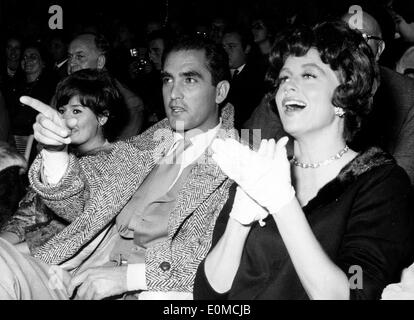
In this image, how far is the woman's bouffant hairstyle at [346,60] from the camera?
151cm

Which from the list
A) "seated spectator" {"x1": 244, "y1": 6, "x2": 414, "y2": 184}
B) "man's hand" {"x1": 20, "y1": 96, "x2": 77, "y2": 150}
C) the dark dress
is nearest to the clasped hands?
the dark dress

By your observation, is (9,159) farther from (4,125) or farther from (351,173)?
(4,125)

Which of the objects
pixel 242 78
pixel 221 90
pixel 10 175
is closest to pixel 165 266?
pixel 10 175

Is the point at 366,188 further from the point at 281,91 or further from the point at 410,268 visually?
the point at 281,91

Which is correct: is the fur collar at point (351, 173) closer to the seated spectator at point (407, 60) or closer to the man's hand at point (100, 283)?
the man's hand at point (100, 283)

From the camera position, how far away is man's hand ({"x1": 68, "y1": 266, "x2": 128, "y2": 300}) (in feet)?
5.75

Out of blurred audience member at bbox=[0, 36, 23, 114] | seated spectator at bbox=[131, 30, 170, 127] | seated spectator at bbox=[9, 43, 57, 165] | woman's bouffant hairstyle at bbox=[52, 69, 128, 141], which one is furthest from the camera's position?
blurred audience member at bbox=[0, 36, 23, 114]

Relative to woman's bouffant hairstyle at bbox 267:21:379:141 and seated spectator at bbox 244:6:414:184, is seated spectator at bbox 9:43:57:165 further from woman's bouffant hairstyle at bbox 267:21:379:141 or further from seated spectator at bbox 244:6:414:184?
woman's bouffant hairstyle at bbox 267:21:379:141

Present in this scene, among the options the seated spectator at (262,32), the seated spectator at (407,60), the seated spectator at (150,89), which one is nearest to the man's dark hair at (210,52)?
the seated spectator at (407,60)

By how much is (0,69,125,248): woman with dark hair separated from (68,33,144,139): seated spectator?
351 millimetres

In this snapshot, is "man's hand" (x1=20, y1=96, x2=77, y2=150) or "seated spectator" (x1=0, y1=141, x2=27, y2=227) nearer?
"man's hand" (x1=20, y1=96, x2=77, y2=150)

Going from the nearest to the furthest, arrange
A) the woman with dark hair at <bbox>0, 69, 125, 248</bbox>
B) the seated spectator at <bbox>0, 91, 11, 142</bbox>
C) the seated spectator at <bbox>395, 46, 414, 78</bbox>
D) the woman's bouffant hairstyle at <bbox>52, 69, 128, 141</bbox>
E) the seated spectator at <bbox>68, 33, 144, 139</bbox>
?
the woman with dark hair at <bbox>0, 69, 125, 248</bbox>
the woman's bouffant hairstyle at <bbox>52, 69, 128, 141</bbox>
the seated spectator at <bbox>395, 46, 414, 78</bbox>
the seated spectator at <bbox>68, 33, 144, 139</bbox>
the seated spectator at <bbox>0, 91, 11, 142</bbox>

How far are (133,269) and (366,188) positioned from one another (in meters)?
0.80

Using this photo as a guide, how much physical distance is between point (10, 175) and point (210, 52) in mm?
888
